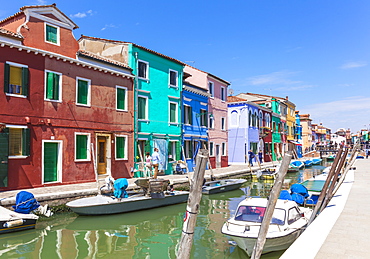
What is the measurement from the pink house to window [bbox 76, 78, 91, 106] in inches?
510

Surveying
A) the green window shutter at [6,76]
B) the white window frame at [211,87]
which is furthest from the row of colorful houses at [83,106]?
the white window frame at [211,87]

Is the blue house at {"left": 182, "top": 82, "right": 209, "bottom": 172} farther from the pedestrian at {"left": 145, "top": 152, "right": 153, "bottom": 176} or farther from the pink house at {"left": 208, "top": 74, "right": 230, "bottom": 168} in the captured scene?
the pedestrian at {"left": 145, "top": 152, "right": 153, "bottom": 176}

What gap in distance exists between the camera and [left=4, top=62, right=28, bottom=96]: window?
13.4 m

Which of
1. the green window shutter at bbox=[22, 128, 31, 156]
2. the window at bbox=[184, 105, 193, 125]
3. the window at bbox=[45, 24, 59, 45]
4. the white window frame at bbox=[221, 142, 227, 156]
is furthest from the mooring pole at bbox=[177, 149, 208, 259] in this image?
the white window frame at bbox=[221, 142, 227, 156]

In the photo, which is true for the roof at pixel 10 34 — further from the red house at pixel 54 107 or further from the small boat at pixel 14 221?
the small boat at pixel 14 221

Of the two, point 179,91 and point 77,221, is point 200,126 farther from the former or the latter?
point 77,221

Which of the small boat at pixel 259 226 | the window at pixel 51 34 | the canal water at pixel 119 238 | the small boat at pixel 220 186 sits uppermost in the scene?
the window at pixel 51 34

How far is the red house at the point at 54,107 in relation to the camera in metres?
13.6

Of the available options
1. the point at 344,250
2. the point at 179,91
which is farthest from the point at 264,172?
the point at 344,250

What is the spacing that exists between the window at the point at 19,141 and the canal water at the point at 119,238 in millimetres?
3837

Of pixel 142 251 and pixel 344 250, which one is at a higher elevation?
pixel 344 250

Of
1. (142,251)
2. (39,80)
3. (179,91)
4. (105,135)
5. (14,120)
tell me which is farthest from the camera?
(179,91)

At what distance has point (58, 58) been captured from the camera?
50.5 feet

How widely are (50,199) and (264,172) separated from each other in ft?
61.1
